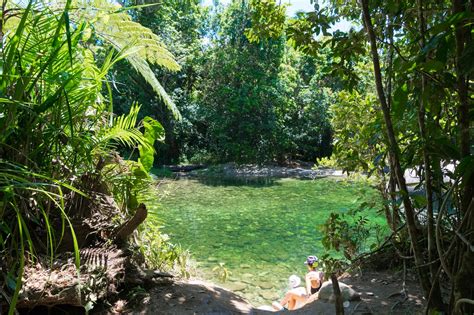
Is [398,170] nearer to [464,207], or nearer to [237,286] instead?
[464,207]

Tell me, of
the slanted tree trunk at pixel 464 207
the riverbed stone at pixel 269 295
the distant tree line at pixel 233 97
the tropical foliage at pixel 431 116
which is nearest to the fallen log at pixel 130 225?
the tropical foliage at pixel 431 116

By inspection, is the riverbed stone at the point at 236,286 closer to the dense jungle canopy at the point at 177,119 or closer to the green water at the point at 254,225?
the green water at the point at 254,225

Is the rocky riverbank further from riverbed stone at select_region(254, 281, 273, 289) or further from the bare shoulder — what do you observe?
the bare shoulder

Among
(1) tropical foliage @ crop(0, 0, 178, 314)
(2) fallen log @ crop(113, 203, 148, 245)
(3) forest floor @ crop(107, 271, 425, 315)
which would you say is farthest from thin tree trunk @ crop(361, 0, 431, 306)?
(2) fallen log @ crop(113, 203, 148, 245)

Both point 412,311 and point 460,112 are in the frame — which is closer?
point 460,112

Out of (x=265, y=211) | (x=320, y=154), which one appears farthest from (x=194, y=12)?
(x=265, y=211)

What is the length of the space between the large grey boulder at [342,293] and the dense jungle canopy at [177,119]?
0.24 m

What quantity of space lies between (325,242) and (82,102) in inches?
99.7

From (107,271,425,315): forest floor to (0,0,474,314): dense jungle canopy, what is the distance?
0.28 m

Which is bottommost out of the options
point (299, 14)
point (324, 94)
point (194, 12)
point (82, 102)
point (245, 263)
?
point (245, 263)

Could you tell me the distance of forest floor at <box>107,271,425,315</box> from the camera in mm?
2672

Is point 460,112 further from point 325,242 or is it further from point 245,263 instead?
point 245,263

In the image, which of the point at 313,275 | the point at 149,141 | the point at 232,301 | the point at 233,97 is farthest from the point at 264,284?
the point at 233,97

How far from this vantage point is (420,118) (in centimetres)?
184
